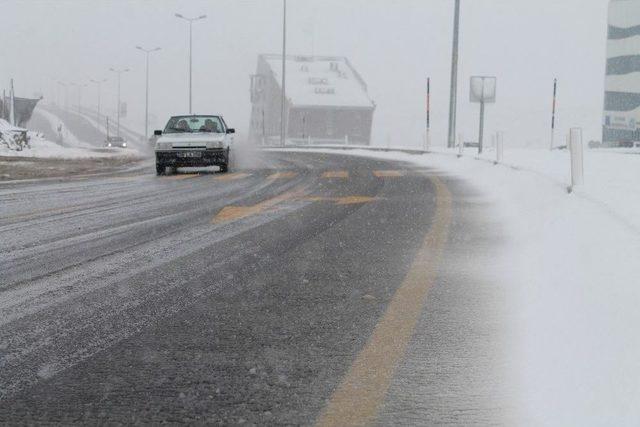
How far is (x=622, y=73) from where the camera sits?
268ft

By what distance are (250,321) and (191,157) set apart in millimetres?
15032

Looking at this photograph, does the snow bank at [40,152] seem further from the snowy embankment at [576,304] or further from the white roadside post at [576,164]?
the snowy embankment at [576,304]

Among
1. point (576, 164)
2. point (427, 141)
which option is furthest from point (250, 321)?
point (427, 141)

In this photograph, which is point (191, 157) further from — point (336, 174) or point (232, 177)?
point (336, 174)

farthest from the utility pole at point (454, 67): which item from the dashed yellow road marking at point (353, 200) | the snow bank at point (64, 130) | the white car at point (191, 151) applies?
the snow bank at point (64, 130)

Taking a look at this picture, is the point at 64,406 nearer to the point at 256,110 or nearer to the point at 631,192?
the point at 631,192

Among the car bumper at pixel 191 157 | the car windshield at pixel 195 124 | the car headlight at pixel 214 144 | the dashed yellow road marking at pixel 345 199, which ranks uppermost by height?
the car windshield at pixel 195 124

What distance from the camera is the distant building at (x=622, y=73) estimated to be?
79000 mm

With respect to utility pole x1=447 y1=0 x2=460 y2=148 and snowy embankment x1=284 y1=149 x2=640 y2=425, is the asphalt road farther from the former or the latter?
utility pole x1=447 y1=0 x2=460 y2=148

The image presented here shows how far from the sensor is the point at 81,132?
107250 millimetres

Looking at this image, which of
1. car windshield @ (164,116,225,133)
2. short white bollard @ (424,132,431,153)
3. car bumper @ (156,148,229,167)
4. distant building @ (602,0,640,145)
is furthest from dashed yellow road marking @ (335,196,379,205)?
distant building @ (602,0,640,145)

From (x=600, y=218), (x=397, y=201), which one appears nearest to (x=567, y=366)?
(x=600, y=218)

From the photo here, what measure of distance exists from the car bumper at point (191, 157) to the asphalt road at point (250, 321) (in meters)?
10.1

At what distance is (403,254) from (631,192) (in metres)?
3.43
